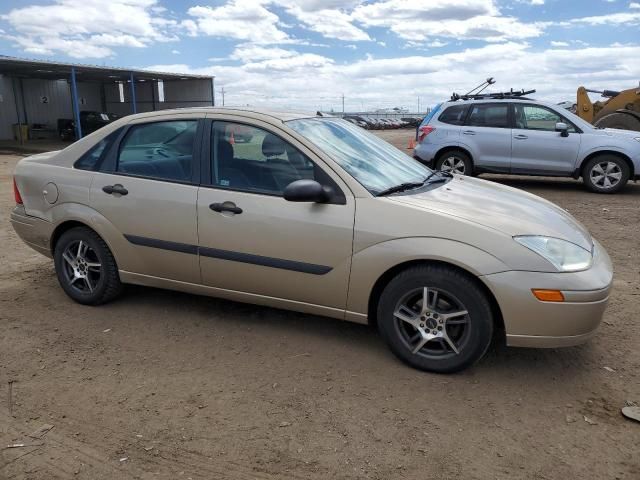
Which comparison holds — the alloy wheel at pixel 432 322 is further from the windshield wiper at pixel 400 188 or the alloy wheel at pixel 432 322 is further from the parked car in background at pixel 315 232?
the windshield wiper at pixel 400 188

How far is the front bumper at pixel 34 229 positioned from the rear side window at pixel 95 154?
58 cm

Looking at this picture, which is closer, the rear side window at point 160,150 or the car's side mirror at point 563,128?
the rear side window at point 160,150

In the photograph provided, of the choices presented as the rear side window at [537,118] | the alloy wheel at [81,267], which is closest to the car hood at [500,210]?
the alloy wheel at [81,267]

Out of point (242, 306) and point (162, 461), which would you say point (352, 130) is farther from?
point (162, 461)

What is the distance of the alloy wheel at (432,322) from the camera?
319 cm

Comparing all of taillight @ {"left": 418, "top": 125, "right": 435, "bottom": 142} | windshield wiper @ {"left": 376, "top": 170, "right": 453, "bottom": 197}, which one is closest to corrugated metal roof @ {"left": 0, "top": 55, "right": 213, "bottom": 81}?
taillight @ {"left": 418, "top": 125, "right": 435, "bottom": 142}

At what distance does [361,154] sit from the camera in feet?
12.7

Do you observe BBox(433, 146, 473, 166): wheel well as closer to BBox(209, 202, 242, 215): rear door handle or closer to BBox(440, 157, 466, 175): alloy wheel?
BBox(440, 157, 466, 175): alloy wheel

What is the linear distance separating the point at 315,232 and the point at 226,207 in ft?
2.23

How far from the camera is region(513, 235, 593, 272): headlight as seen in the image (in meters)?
3.05

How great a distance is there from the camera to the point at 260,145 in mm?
3719

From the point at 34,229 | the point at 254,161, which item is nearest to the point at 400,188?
the point at 254,161

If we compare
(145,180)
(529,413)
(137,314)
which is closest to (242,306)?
(137,314)

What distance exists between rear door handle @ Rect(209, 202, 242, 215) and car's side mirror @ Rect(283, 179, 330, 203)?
44 cm
